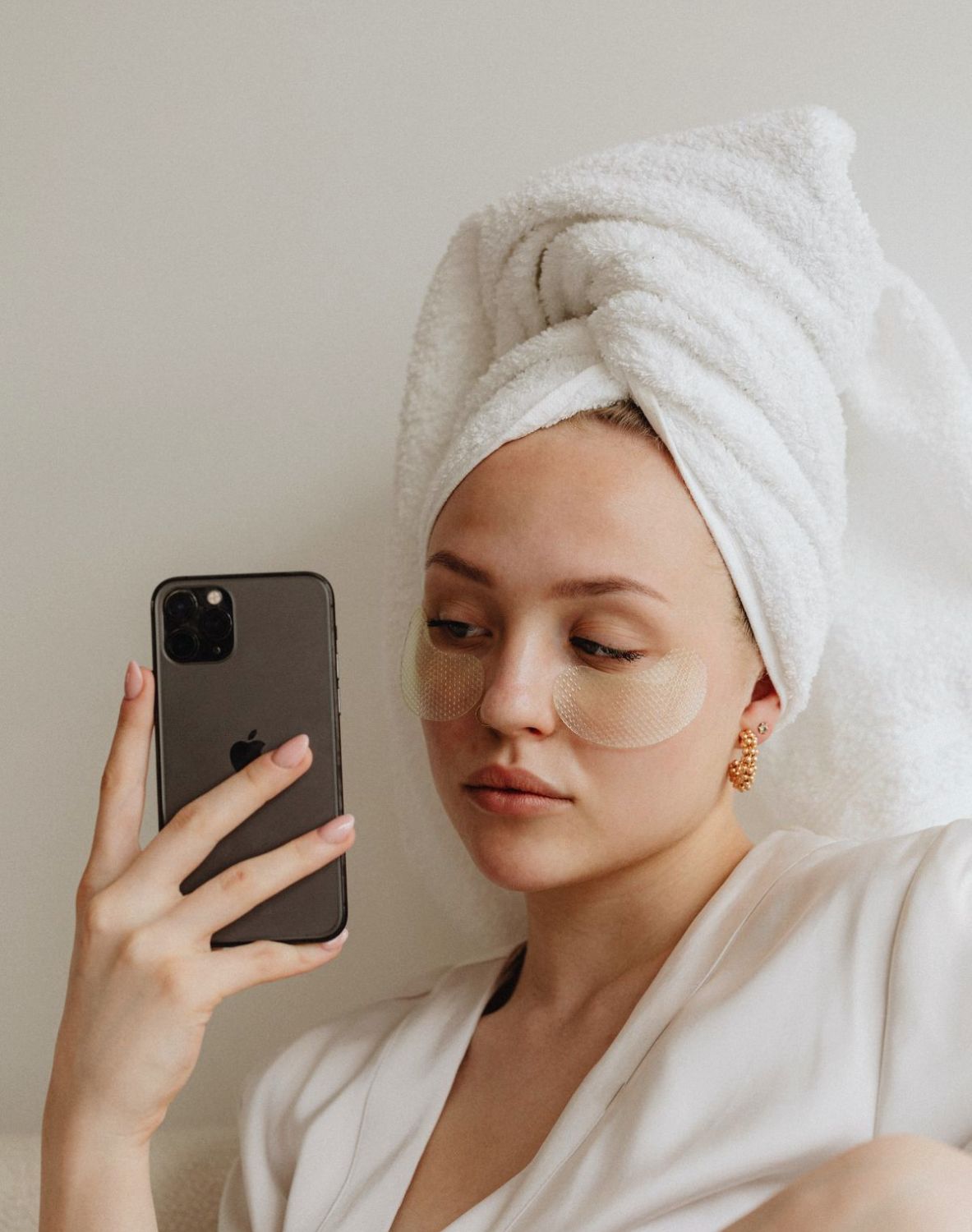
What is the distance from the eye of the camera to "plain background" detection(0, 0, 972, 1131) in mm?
1339

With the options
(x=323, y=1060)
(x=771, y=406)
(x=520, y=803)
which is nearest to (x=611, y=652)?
(x=520, y=803)

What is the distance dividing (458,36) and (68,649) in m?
0.80

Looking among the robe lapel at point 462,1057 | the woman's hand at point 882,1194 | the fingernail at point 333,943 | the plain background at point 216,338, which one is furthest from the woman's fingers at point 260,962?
the plain background at point 216,338

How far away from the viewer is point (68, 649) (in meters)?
1.42

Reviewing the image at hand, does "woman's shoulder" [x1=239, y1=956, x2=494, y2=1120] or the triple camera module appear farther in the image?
"woman's shoulder" [x1=239, y1=956, x2=494, y2=1120]

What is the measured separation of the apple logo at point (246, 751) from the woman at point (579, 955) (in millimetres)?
41

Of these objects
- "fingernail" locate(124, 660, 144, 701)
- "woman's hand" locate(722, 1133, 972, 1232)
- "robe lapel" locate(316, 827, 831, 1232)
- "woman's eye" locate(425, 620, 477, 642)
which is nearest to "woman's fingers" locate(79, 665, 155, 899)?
"fingernail" locate(124, 660, 144, 701)

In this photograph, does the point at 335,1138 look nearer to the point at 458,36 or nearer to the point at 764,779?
the point at 764,779

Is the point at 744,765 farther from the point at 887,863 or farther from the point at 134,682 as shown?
the point at 134,682

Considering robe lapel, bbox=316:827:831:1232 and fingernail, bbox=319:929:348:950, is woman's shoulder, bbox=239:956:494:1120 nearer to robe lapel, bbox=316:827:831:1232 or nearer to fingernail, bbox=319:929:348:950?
robe lapel, bbox=316:827:831:1232

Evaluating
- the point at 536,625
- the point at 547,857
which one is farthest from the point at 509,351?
the point at 547,857

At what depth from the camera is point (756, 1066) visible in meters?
0.84

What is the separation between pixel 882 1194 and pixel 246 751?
18.8 inches

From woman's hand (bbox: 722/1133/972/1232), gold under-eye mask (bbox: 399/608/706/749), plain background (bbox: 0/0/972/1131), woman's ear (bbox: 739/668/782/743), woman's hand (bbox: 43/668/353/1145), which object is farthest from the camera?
plain background (bbox: 0/0/972/1131)
